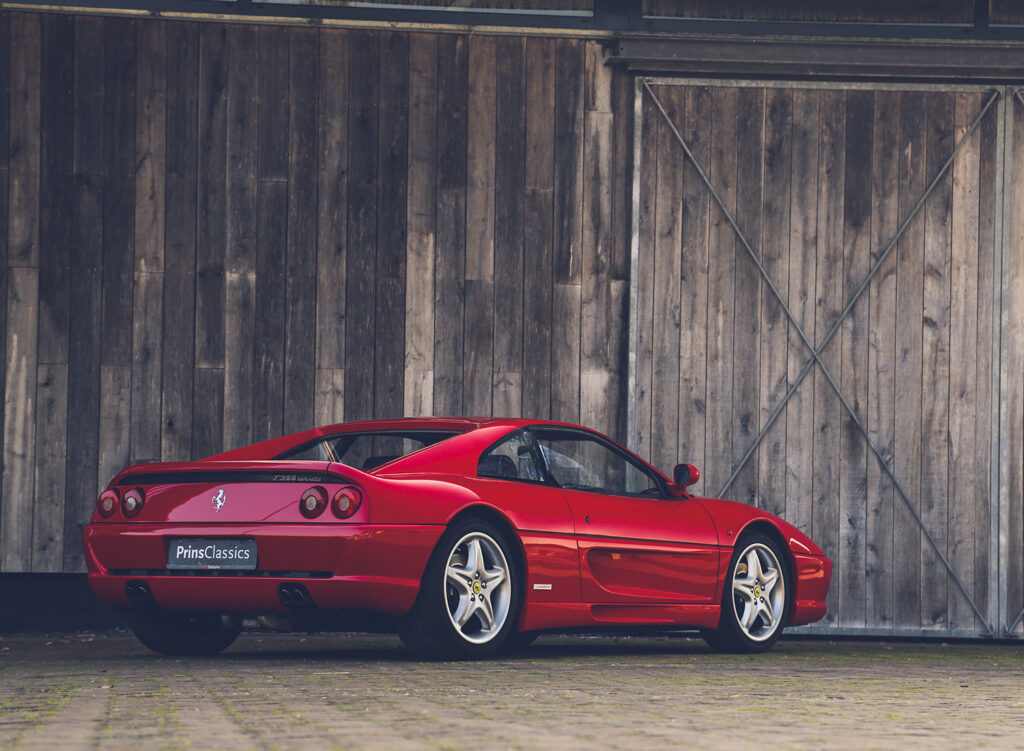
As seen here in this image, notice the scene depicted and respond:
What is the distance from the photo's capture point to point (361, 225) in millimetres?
10477

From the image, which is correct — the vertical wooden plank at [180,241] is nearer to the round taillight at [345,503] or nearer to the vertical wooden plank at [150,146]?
the vertical wooden plank at [150,146]

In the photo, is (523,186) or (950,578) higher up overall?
(523,186)

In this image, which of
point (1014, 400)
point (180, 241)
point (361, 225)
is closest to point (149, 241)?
point (180, 241)

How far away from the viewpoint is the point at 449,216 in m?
10.5

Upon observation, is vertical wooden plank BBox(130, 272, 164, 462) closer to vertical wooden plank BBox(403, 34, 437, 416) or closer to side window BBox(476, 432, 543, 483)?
vertical wooden plank BBox(403, 34, 437, 416)

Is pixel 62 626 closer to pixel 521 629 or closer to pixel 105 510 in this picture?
pixel 105 510

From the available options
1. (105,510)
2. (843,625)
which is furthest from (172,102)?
(843,625)

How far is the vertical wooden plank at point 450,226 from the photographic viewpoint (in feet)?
34.2

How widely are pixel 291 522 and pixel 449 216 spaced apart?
468 centimetres

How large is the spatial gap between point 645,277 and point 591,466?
351cm

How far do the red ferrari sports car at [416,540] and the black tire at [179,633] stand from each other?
10 mm

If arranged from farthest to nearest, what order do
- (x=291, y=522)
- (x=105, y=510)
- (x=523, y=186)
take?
(x=523, y=186) < (x=105, y=510) < (x=291, y=522)

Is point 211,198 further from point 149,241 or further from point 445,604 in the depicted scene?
point 445,604


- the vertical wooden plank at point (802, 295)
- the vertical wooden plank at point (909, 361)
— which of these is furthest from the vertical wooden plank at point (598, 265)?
the vertical wooden plank at point (909, 361)
